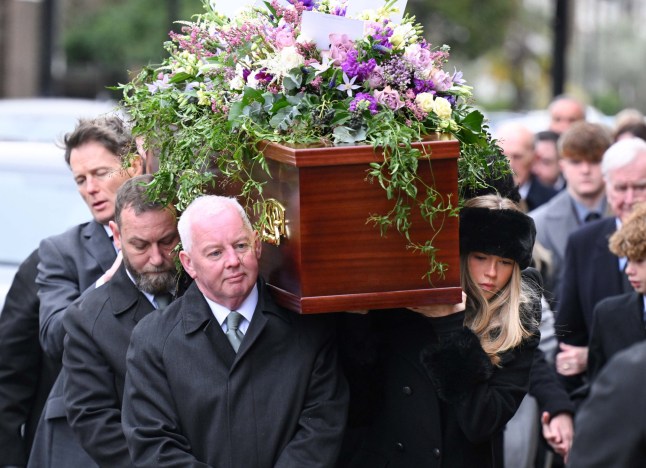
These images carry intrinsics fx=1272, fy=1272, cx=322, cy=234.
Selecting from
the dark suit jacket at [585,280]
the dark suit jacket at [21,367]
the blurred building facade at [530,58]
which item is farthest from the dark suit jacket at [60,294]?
the blurred building facade at [530,58]

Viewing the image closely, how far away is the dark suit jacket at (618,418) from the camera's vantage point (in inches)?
113

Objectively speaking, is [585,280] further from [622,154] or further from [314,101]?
[314,101]

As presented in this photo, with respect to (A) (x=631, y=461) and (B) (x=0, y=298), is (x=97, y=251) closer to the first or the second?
(B) (x=0, y=298)

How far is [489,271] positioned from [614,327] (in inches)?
59.9

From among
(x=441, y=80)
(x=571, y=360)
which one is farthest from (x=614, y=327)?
(x=441, y=80)

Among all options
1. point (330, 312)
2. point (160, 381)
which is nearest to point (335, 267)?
point (330, 312)

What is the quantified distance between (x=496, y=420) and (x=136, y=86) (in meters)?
1.81

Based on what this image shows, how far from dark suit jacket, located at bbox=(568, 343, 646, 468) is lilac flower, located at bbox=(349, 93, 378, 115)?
1392 mm

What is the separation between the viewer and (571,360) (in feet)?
20.4

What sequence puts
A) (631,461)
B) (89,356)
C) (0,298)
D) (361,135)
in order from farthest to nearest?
(0,298) → (89,356) → (361,135) → (631,461)

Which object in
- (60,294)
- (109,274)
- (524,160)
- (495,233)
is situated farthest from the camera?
(524,160)

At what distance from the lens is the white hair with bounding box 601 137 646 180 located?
6.43 m

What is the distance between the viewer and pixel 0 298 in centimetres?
675

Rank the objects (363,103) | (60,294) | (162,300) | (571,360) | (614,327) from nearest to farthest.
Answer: (363,103)
(162,300)
(60,294)
(614,327)
(571,360)
